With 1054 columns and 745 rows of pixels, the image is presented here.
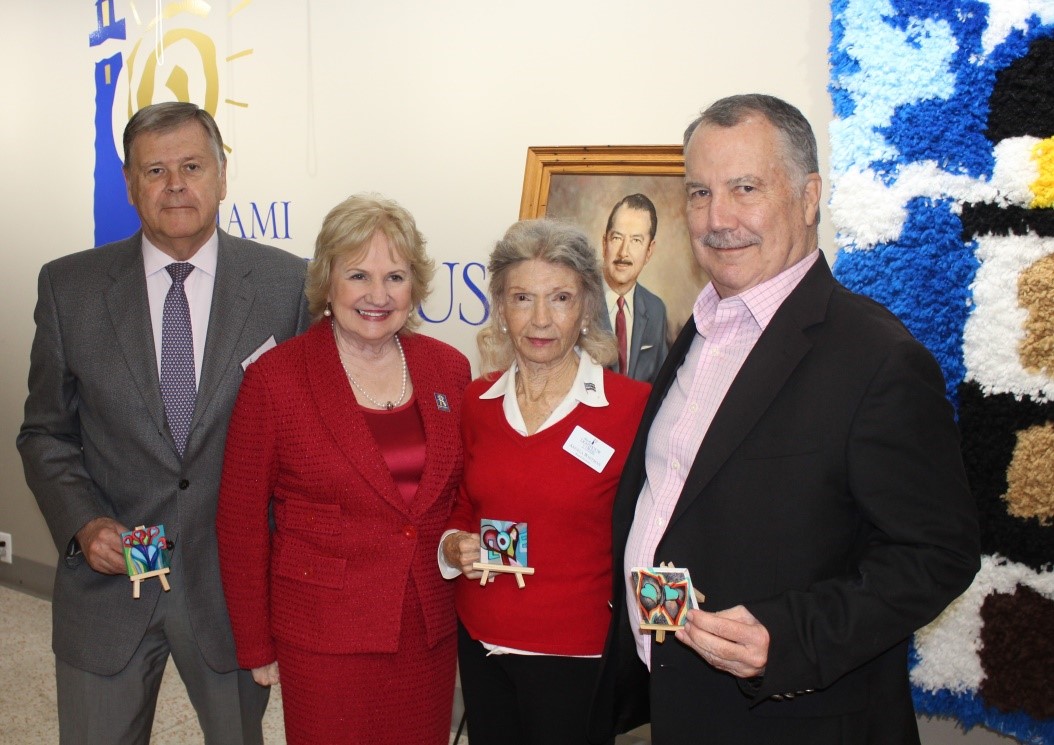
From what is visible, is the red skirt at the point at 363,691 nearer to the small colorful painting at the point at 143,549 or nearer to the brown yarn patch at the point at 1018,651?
the small colorful painting at the point at 143,549

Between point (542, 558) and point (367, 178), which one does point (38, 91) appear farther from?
point (542, 558)

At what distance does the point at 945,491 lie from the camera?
4.70 feet

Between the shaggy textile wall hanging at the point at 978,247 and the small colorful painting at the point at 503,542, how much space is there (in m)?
1.16

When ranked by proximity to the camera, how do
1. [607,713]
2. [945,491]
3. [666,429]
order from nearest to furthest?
1. [945,491]
2. [666,429]
3. [607,713]

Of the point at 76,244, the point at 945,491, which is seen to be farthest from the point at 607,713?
the point at 76,244

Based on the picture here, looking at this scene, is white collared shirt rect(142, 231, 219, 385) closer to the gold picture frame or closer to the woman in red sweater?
the woman in red sweater

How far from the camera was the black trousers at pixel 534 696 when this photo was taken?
83.6 inches

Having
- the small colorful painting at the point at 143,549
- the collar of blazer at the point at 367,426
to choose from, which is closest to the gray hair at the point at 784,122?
the collar of blazer at the point at 367,426

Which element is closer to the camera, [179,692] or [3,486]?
[179,692]

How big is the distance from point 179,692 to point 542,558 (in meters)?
2.81

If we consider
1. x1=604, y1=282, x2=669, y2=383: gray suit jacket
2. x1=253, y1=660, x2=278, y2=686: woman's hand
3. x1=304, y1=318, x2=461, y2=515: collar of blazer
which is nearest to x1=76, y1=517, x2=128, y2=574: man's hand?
x1=253, y1=660, x2=278, y2=686: woman's hand

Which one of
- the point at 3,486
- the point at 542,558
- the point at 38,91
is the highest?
the point at 38,91

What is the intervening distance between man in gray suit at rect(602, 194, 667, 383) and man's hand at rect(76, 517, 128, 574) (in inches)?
60.0

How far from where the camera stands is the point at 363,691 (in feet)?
7.45
